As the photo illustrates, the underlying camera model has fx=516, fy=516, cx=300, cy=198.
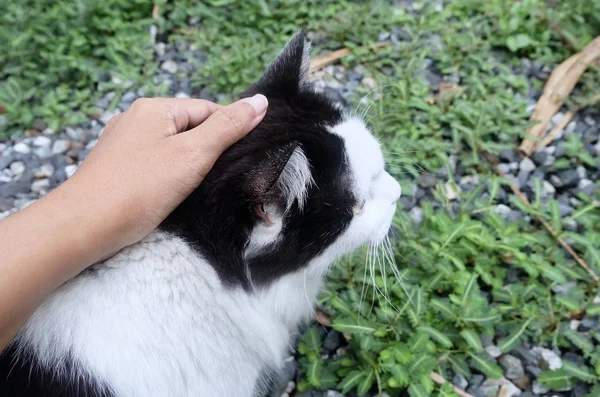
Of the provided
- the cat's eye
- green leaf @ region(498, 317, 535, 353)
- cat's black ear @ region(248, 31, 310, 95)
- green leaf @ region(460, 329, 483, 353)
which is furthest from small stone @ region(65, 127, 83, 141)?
green leaf @ region(498, 317, 535, 353)

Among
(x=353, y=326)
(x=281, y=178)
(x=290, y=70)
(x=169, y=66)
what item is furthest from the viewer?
(x=169, y=66)

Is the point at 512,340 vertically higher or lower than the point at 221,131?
lower

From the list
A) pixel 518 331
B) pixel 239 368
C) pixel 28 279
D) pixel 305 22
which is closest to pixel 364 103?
pixel 305 22

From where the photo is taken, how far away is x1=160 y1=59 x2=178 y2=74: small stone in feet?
8.62

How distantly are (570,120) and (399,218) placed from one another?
104 cm

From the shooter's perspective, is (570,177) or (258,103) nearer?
(258,103)

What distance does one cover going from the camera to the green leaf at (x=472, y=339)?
1559mm

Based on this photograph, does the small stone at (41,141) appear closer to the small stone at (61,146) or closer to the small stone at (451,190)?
the small stone at (61,146)

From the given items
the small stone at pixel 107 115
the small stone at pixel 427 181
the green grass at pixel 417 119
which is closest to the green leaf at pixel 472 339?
the green grass at pixel 417 119

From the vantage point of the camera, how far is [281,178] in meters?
1.05

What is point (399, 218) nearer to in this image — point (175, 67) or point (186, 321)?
point (186, 321)

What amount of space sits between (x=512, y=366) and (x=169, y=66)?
2066 millimetres

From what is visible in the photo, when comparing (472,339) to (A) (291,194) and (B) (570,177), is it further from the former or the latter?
(B) (570,177)

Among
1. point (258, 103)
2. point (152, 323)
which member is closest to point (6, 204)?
point (152, 323)
